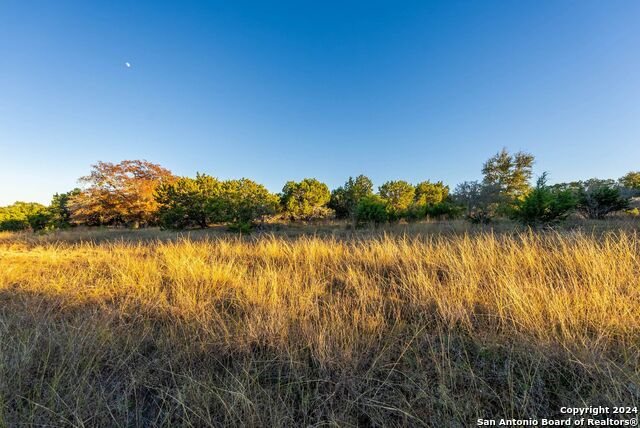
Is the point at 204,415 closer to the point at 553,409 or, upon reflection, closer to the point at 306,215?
the point at 553,409

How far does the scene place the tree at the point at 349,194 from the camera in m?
28.9

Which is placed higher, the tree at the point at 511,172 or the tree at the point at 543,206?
the tree at the point at 511,172

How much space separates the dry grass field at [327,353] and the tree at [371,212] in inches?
416

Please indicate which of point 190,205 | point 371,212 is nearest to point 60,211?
point 190,205

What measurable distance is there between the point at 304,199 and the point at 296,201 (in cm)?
80

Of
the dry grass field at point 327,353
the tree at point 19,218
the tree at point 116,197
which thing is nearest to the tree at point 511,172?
the dry grass field at point 327,353

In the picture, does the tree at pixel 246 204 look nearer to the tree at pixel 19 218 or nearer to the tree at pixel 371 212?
the tree at pixel 371 212

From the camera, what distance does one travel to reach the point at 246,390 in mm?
1522

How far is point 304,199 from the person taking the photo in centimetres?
2120

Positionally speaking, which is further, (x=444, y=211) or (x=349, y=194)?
(x=349, y=194)

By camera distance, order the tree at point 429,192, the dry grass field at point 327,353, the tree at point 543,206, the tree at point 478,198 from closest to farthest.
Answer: the dry grass field at point 327,353, the tree at point 543,206, the tree at point 478,198, the tree at point 429,192

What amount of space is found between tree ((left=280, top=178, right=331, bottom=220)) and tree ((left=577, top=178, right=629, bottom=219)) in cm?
1653

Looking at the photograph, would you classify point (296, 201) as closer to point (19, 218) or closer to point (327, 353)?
point (327, 353)

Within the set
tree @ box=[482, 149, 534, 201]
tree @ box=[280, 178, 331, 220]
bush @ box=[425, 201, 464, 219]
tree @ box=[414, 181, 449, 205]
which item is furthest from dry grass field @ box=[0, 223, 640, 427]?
tree @ box=[414, 181, 449, 205]
